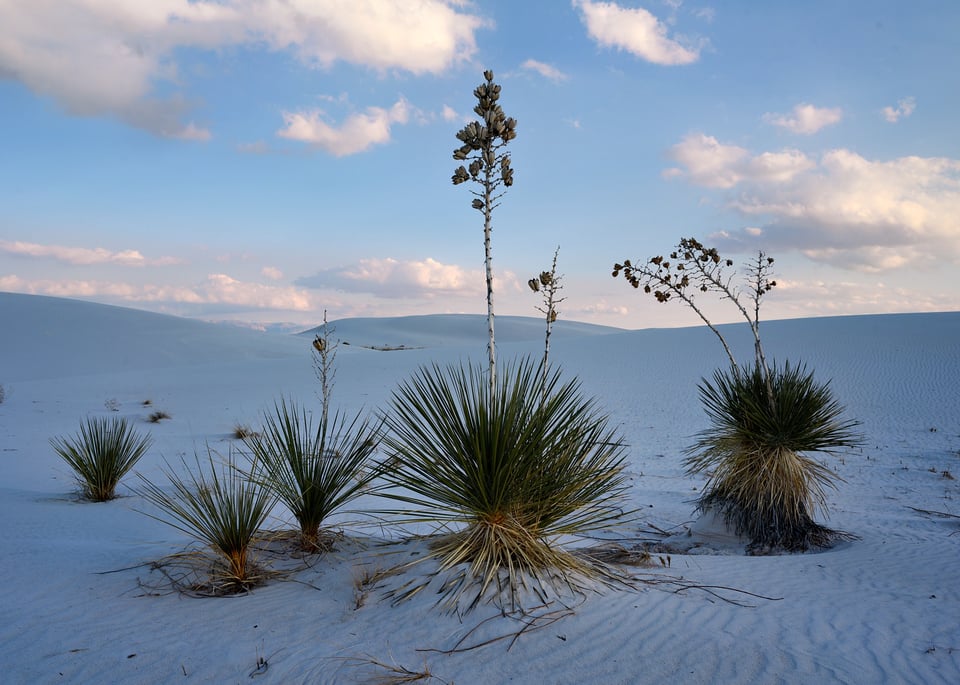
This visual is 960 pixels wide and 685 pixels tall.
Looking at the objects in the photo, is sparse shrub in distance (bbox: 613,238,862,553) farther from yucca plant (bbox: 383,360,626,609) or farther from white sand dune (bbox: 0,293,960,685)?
yucca plant (bbox: 383,360,626,609)

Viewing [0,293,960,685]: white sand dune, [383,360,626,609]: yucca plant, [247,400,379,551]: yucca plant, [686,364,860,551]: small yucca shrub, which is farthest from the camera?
[686,364,860,551]: small yucca shrub

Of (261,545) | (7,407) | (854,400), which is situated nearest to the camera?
(261,545)

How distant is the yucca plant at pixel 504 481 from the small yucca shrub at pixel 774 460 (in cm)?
330

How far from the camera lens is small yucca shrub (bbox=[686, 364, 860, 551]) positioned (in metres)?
6.20

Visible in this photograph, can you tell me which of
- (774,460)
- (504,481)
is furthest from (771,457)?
(504,481)

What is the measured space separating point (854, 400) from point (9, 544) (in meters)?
19.4

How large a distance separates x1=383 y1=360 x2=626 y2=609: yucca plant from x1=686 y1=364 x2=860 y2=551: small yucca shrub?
3296 millimetres

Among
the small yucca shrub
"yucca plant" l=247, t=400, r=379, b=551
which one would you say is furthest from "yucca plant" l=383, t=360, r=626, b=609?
the small yucca shrub

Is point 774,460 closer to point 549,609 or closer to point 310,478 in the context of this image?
point 549,609

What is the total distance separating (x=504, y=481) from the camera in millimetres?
3436

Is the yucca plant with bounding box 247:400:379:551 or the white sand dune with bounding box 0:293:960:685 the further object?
the yucca plant with bounding box 247:400:379:551

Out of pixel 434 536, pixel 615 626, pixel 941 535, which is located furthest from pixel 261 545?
pixel 941 535

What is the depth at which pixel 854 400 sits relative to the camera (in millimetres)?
17359

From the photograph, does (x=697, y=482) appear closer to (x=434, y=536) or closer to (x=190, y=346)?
(x=434, y=536)
